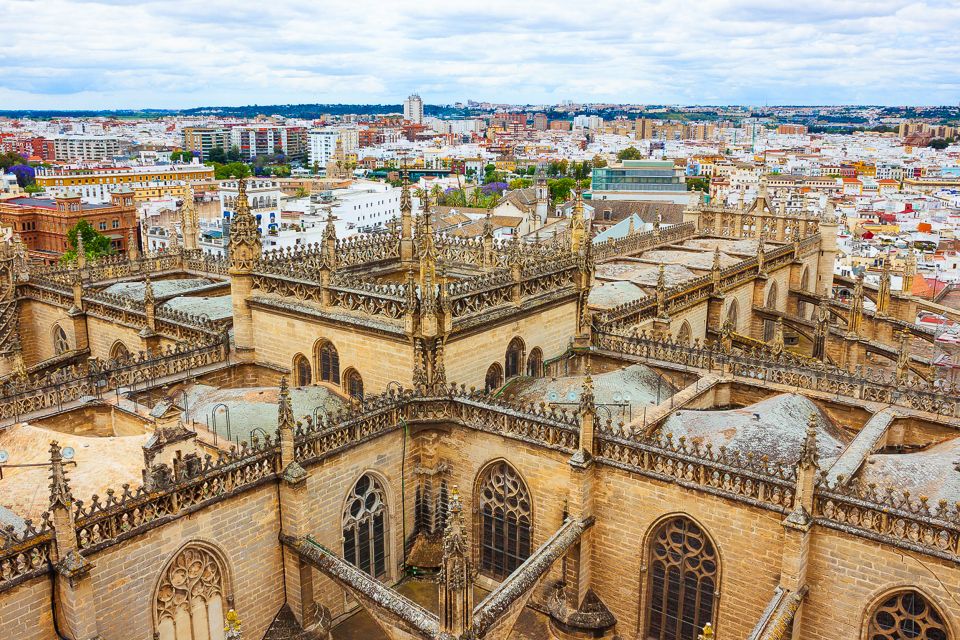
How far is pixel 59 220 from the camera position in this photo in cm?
13688

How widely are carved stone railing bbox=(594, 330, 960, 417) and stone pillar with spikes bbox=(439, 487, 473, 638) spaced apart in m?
14.1

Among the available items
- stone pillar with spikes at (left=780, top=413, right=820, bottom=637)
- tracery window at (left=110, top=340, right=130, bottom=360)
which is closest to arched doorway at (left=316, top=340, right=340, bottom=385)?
tracery window at (left=110, top=340, right=130, bottom=360)

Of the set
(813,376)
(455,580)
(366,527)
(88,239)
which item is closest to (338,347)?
(366,527)

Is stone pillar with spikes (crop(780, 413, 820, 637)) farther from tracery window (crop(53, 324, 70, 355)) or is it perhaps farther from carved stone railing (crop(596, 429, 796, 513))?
tracery window (crop(53, 324, 70, 355))

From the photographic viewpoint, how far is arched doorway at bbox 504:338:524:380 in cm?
2838

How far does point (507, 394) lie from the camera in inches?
1092

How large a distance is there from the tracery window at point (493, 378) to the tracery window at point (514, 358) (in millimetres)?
512

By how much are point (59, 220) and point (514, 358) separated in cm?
13121

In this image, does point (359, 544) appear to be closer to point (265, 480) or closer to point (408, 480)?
point (408, 480)

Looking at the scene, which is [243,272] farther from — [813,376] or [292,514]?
[813,376]

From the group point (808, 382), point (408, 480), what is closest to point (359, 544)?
point (408, 480)

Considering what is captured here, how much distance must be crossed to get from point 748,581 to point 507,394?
10275 mm

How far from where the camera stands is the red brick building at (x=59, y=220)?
136750 millimetres

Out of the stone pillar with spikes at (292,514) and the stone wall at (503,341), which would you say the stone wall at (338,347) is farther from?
the stone pillar with spikes at (292,514)
